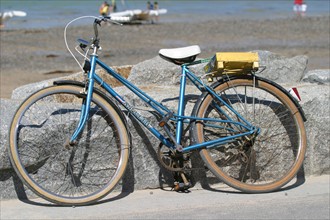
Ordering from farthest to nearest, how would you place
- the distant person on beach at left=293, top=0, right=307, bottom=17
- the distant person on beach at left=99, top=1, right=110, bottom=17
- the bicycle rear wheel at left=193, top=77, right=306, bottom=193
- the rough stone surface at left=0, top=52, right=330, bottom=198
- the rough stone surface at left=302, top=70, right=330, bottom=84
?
the distant person on beach at left=293, top=0, right=307, bottom=17
the distant person on beach at left=99, top=1, right=110, bottom=17
the rough stone surface at left=302, top=70, right=330, bottom=84
the bicycle rear wheel at left=193, top=77, right=306, bottom=193
the rough stone surface at left=0, top=52, right=330, bottom=198

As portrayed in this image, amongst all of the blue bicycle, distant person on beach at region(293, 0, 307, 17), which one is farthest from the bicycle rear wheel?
distant person on beach at region(293, 0, 307, 17)

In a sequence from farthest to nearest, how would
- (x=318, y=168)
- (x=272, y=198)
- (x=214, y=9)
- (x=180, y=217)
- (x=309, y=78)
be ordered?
(x=214, y=9), (x=309, y=78), (x=318, y=168), (x=272, y=198), (x=180, y=217)

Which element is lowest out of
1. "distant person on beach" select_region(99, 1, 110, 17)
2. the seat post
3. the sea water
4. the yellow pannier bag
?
Answer: the sea water

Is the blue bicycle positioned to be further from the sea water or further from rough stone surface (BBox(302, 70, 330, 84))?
the sea water

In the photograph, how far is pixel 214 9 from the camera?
39969 mm

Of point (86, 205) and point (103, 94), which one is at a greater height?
point (103, 94)

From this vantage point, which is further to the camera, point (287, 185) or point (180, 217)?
point (287, 185)

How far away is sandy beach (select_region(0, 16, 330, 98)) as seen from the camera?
15820 mm

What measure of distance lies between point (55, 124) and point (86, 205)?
64 cm

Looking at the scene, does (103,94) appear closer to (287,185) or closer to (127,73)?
(287,185)

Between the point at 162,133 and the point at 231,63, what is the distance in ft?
2.52

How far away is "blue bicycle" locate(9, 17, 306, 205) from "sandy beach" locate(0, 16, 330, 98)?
657cm

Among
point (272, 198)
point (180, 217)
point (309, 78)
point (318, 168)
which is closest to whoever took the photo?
point (180, 217)

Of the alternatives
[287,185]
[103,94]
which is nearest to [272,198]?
[287,185]
